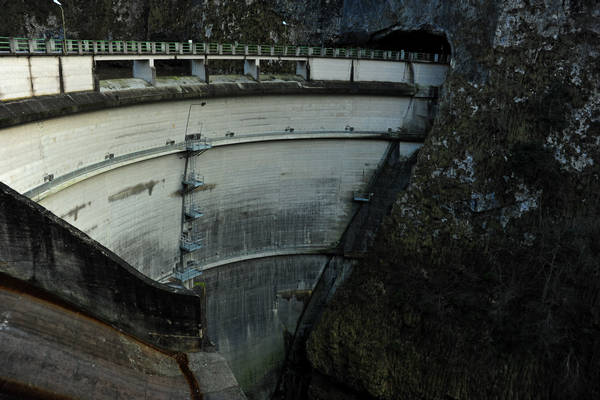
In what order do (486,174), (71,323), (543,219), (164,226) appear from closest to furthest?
(71,323) < (164,226) < (543,219) < (486,174)

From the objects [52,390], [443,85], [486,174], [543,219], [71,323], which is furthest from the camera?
[443,85]

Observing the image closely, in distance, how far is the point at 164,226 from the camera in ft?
69.6

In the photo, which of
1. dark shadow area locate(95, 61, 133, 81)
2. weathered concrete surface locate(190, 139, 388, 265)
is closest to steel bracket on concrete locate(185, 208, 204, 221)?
weathered concrete surface locate(190, 139, 388, 265)

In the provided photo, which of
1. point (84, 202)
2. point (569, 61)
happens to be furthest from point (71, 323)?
point (569, 61)

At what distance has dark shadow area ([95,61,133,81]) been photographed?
80.0 ft

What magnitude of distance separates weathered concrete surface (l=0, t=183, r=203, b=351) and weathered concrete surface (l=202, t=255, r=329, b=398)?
1249cm

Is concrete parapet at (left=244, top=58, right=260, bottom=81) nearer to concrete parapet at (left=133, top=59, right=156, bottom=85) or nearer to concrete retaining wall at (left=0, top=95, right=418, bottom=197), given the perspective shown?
concrete retaining wall at (left=0, top=95, right=418, bottom=197)

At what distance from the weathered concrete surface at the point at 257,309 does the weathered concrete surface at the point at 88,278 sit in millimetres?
12487

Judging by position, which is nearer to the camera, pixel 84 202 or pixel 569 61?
pixel 84 202

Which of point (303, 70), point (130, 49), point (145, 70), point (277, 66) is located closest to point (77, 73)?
point (145, 70)

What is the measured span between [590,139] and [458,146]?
19.5 ft

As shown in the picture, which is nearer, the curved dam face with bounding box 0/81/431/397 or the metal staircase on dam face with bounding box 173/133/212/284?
the curved dam face with bounding box 0/81/431/397

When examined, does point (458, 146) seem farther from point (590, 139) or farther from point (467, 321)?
point (467, 321)

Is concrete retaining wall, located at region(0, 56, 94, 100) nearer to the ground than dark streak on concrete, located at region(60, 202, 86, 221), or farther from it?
farther from it
